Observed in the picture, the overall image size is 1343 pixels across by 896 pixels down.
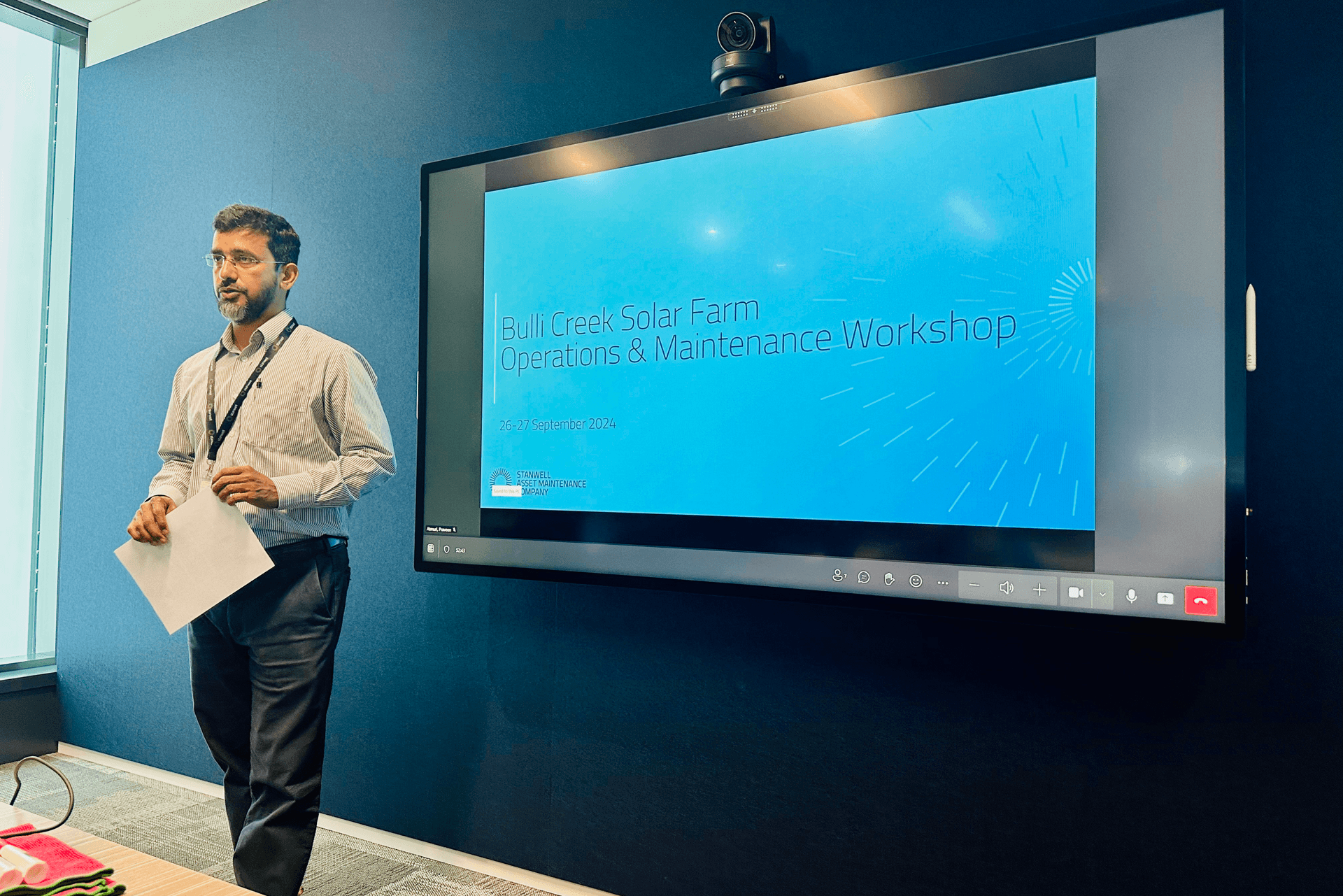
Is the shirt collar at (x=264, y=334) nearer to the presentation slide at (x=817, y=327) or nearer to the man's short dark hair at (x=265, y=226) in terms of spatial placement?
the man's short dark hair at (x=265, y=226)

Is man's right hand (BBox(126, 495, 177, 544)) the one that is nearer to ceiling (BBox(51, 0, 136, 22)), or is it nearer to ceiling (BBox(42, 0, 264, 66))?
ceiling (BBox(42, 0, 264, 66))

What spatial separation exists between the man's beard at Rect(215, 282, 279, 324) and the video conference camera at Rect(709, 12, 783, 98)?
49.5 inches

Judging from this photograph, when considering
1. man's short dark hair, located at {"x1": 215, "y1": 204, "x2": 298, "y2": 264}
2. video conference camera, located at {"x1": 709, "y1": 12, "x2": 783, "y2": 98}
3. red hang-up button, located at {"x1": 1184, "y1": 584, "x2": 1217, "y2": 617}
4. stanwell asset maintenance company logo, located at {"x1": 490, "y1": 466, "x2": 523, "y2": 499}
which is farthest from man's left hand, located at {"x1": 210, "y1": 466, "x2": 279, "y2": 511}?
red hang-up button, located at {"x1": 1184, "y1": 584, "x2": 1217, "y2": 617}

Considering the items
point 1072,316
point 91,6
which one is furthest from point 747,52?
point 91,6

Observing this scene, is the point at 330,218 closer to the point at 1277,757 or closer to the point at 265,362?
the point at 265,362

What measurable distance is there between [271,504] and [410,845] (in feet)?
3.88

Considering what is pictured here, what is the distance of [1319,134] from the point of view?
64.9 inches

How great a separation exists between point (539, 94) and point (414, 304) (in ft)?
2.33

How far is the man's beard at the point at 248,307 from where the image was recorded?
2.29 meters

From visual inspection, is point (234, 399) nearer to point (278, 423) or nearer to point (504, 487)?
point (278, 423)

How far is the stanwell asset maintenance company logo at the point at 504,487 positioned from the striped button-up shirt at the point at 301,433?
25 centimetres

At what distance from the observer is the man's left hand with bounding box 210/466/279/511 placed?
2.04m

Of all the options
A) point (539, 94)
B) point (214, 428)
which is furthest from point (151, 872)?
point (539, 94)

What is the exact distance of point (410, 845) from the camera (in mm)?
2637
